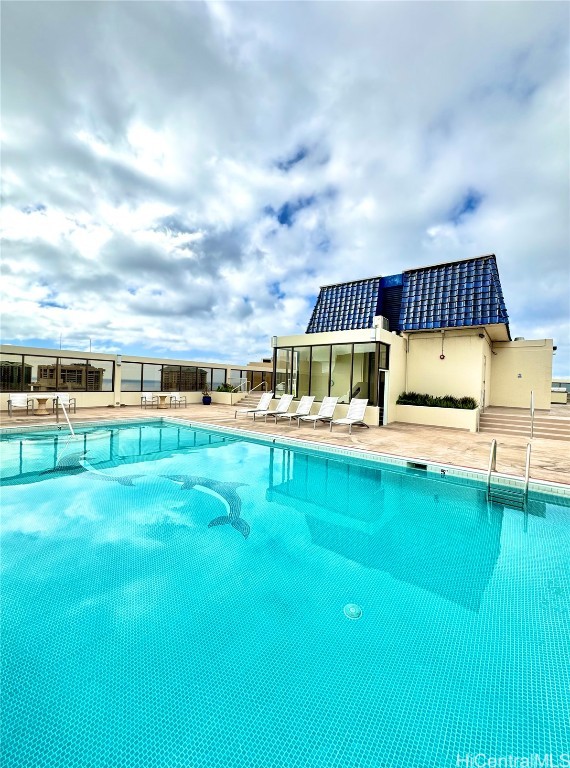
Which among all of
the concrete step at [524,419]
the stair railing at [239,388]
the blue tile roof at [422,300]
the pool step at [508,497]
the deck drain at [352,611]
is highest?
the blue tile roof at [422,300]

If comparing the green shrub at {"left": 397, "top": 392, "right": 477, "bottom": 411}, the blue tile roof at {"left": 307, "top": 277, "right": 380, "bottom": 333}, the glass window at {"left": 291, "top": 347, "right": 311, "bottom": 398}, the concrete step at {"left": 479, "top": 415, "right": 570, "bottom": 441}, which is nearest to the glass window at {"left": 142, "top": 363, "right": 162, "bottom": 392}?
the glass window at {"left": 291, "top": 347, "right": 311, "bottom": 398}

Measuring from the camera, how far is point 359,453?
808 centimetres

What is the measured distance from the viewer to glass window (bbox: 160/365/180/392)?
1819cm

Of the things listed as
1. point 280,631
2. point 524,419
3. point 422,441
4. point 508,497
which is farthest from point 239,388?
point 280,631

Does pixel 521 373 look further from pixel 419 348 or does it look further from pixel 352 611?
pixel 352 611

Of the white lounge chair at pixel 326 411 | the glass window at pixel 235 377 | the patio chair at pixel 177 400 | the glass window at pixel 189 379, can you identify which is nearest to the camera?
the white lounge chair at pixel 326 411

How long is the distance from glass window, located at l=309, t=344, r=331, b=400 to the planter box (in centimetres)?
295

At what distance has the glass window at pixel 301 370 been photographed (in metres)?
14.2

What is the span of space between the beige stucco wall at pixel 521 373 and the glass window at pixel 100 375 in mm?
18179

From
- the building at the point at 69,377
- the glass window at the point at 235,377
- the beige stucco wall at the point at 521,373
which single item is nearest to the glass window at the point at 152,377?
the building at the point at 69,377

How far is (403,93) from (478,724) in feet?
40.7

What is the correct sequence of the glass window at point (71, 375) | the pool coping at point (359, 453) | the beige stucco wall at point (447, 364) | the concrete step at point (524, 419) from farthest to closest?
the glass window at point (71, 375) → the beige stucco wall at point (447, 364) → the concrete step at point (524, 419) → the pool coping at point (359, 453)

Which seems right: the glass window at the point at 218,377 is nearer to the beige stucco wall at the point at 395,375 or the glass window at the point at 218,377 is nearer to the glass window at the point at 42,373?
the glass window at the point at 42,373

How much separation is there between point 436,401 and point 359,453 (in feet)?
19.5
